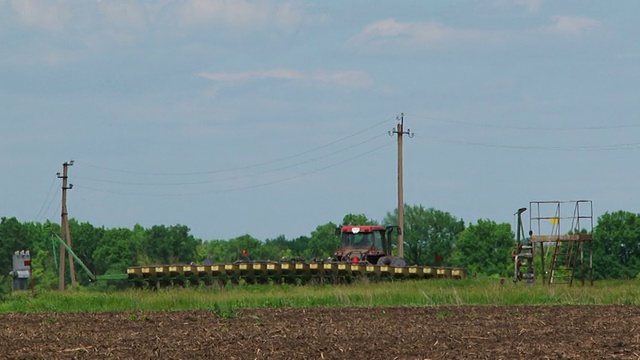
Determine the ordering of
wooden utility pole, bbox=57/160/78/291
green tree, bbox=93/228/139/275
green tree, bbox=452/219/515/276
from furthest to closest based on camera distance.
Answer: green tree, bbox=93/228/139/275, green tree, bbox=452/219/515/276, wooden utility pole, bbox=57/160/78/291

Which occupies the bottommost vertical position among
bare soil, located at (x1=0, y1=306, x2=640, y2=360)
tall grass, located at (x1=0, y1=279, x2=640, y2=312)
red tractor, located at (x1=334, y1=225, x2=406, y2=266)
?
bare soil, located at (x1=0, y1=306, x2=640, y2=360)

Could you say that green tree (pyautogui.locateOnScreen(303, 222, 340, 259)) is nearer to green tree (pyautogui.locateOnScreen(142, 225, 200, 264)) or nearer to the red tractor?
green tree (pyautogui.locateOnScreen(142, 225, 200, 264))

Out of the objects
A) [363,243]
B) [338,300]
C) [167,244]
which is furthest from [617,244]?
[338,300]

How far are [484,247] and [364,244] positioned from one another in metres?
68.0

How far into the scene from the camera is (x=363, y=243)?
164 ft

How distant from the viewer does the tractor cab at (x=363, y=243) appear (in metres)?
49.3

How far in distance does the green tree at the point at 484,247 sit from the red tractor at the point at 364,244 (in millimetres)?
66984

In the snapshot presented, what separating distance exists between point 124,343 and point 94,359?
2550 millimetres

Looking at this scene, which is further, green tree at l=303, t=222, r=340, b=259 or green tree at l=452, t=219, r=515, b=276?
green tree at l=303, t=222, r=340, b=259

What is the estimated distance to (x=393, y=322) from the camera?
23.5 m

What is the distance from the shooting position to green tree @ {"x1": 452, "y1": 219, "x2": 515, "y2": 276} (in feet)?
380

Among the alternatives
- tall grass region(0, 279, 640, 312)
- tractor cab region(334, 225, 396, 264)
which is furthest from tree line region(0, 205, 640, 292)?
tall grass region(0, 279, 640, 312)

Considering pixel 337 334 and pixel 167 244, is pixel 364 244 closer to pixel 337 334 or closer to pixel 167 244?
pixel 337 334

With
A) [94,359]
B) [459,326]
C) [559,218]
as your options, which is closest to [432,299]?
[459,326]
